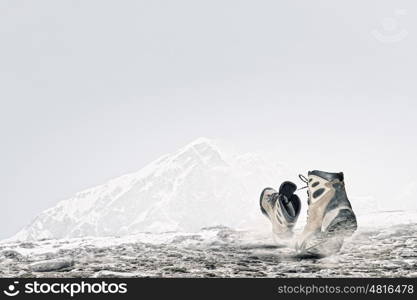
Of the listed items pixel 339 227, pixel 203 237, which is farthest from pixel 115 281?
pixel 203 237

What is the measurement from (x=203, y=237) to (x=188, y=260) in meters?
7.19

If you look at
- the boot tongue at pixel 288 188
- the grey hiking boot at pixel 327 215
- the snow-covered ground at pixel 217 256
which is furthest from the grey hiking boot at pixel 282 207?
the grey hiking boot at pixel 327 215

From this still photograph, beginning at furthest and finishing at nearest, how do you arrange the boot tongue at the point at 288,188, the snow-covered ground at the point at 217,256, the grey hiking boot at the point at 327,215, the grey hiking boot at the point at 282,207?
the grey hiking boot at the point at 282,207
the boot tongue at the point at 288,188
the snow-covered ground at the point at 217,256
the grey hiking boot at the point at 327,215

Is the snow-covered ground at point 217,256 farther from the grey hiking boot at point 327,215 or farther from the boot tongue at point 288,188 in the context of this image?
the boot tongue at point 288,188

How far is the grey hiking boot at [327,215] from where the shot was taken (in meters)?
15.0

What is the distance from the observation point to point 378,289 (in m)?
12.5

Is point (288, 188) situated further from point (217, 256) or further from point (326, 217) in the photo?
point (217, 256)

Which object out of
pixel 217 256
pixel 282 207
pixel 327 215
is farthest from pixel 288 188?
pixel 217 256

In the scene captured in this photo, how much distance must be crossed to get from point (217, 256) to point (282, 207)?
8.32ft

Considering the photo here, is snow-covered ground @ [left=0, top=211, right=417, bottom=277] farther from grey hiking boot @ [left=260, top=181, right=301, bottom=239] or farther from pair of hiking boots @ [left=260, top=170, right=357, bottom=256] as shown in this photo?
grey hiking boot @ [left=260, top=181, right=301, bottom=239]

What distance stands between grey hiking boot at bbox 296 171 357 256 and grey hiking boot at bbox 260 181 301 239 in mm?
1980

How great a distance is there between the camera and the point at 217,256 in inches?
758

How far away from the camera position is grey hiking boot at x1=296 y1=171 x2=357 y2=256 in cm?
1503

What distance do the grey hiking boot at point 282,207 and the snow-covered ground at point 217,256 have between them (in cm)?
57
